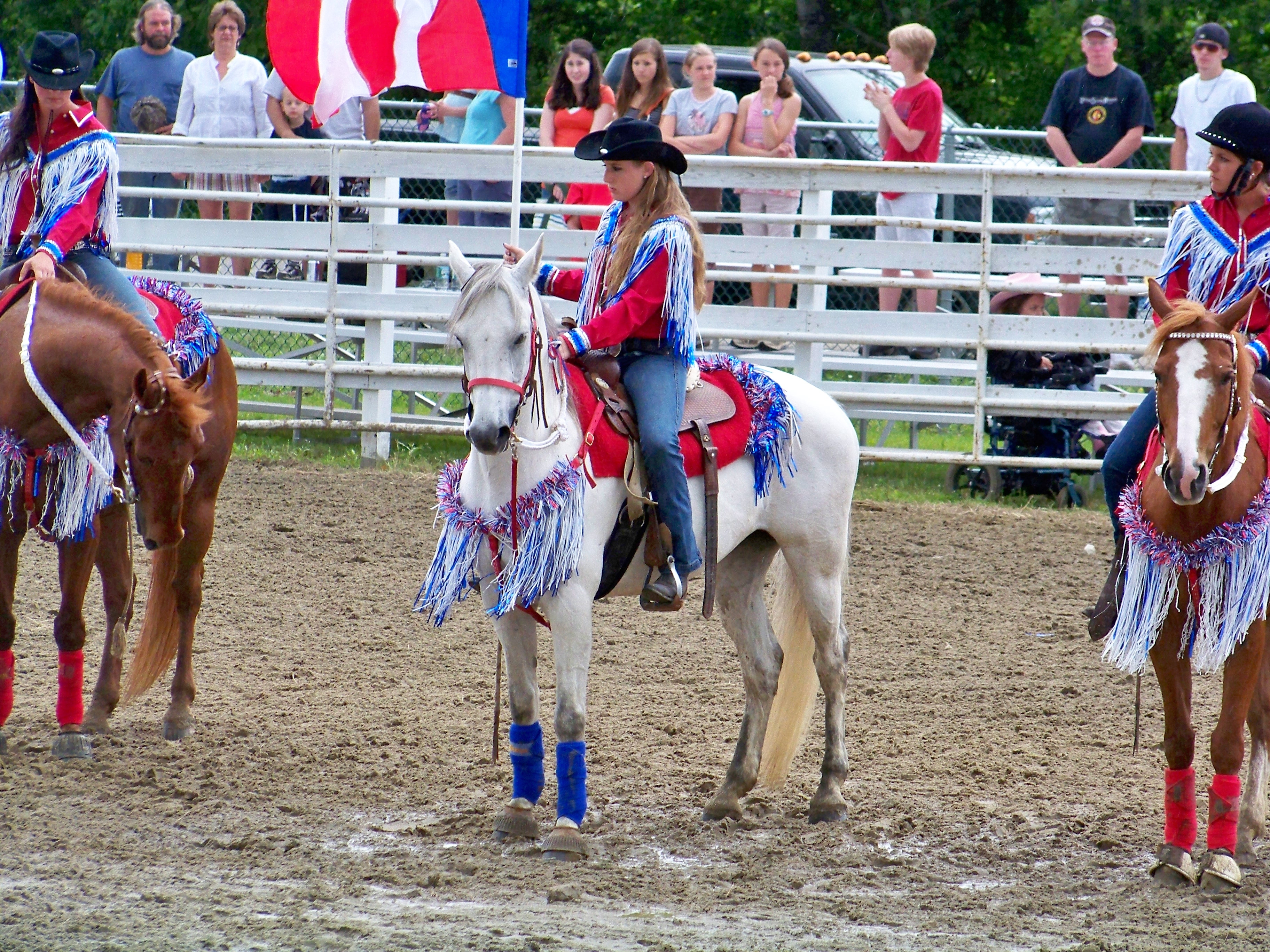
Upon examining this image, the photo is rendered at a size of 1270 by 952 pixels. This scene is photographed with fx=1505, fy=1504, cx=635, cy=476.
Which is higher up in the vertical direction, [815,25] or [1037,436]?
[815,25]

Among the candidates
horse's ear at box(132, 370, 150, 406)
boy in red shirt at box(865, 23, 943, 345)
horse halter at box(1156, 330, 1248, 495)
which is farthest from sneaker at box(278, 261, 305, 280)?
horse halter at box(1156, 330, 1248, 495)

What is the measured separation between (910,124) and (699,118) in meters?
1.55

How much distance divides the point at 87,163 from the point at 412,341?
581 centimetres

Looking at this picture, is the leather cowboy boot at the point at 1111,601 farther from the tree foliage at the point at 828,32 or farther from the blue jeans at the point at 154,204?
the tree foliage at the point at 828,32

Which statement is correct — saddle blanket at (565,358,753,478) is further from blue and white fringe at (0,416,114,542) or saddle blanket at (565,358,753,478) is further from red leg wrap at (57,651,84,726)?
red leg wrap at (57,651,84,726)

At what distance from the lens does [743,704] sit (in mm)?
6547

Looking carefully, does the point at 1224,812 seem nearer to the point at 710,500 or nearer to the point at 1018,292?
the point at 710,500

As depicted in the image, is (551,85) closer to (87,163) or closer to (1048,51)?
(87,163)

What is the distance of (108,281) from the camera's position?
19.6 feet

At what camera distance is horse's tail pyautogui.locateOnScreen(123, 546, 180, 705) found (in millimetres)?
5883

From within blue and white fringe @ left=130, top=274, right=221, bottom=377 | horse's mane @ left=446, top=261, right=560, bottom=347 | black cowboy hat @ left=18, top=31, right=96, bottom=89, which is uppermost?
black cowboy hat @ left=18, top=31, right=96, bottom=89

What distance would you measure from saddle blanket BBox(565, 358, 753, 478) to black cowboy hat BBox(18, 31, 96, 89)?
249cm

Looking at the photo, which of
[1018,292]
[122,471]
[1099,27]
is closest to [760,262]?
[1018,292]

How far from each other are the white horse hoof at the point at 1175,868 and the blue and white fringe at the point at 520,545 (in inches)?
79.7
